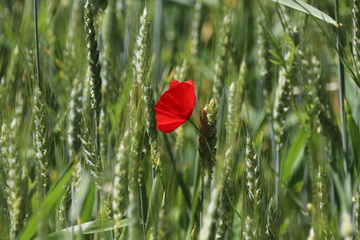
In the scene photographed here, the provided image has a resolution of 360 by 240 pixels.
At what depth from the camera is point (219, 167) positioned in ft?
2.70

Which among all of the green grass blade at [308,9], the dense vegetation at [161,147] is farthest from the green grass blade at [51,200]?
the green grass blade at [308,9]

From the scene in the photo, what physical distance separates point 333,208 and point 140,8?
45cm

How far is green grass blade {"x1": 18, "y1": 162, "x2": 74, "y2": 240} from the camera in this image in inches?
35.9

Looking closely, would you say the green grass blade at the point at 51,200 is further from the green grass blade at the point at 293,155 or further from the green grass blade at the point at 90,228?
the green grass blade at the point at 293,155

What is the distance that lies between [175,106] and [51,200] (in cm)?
22

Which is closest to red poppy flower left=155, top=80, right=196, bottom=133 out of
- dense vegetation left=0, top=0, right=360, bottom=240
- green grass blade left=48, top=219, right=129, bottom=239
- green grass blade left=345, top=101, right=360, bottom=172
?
dense vegetation left=0, top=0, right=360, bottom=240

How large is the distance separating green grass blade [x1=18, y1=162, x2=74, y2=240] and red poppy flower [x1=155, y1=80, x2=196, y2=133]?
156 mm

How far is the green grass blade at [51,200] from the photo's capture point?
0.91 meters

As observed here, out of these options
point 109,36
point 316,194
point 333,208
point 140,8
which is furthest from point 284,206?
point 109,36

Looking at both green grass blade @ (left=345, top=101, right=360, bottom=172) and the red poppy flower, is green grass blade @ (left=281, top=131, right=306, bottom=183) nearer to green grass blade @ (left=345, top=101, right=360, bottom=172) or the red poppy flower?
green grass blade @ (left=345, top=101, right=360, bottom=172)

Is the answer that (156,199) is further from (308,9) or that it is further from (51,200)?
(308,9)

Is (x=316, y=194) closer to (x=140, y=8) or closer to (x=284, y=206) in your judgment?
(x=284, y=206)

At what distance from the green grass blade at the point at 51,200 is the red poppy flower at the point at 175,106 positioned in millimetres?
156

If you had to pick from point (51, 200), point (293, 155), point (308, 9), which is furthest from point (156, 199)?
point (293, 155)
